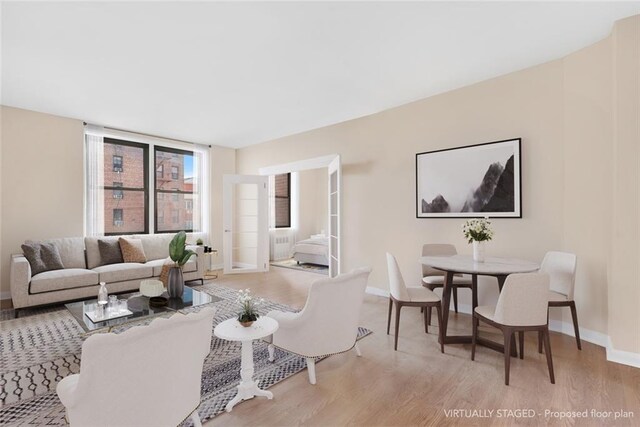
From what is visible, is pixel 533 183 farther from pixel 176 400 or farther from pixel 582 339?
pixel 176 400

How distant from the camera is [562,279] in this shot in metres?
3.01

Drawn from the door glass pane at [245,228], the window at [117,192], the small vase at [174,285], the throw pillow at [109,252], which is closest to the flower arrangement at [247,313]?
the small vase at [174,285]

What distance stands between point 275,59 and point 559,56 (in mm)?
2980

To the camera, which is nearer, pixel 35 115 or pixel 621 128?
pixel 621 128

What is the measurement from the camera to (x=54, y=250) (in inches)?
171

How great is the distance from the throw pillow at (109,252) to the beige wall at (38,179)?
632mm

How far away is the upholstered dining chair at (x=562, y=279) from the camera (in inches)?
112

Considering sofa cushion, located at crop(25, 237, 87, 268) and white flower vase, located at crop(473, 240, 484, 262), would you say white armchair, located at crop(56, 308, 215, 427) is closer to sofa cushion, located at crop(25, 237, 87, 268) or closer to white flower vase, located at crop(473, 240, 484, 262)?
white flower vase, located at crop(473, 240, 484, 262)

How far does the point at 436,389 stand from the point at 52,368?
3.13 metres

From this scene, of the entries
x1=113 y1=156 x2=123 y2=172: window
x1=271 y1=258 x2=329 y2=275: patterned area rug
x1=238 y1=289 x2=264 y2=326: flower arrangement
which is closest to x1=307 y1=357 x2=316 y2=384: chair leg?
x1=238 y1=289 x2=264 y2=326: flower arrangement

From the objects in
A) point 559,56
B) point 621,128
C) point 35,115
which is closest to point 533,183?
point 621,128

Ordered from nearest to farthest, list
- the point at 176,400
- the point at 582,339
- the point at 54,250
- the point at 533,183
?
the point at 176,400, the point at 582,339, the point at 533,183, the point at 54,250

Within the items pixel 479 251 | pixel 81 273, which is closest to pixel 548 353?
pixel 479 251

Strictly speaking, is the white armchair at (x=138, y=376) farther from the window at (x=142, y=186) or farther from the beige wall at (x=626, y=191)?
the window at (x=142, y=186)
